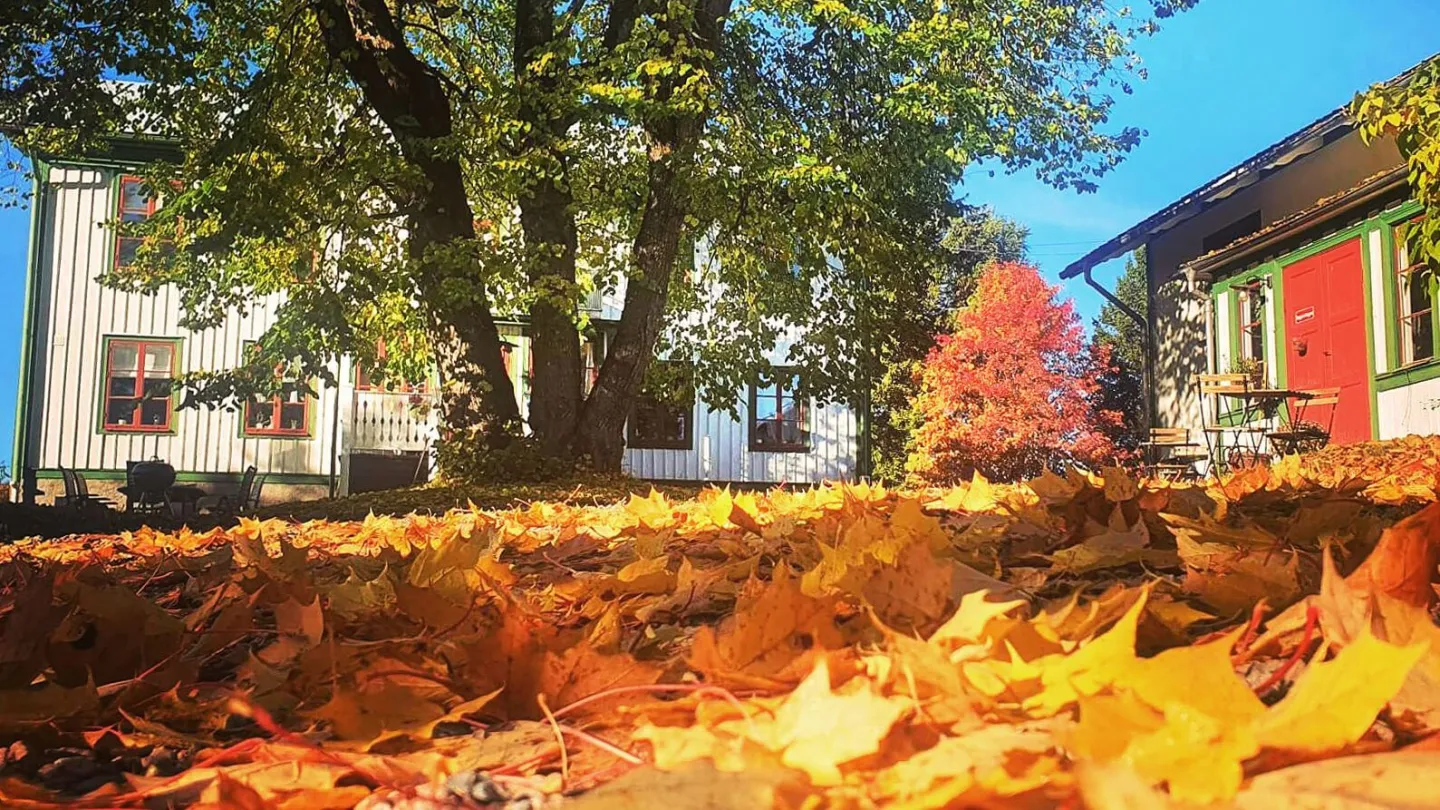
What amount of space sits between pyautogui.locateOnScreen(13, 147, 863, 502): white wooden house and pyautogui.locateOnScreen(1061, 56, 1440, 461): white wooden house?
5515mm

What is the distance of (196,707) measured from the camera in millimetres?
1070

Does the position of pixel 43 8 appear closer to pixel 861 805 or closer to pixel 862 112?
pixel 862 112

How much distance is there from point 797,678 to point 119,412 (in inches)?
725

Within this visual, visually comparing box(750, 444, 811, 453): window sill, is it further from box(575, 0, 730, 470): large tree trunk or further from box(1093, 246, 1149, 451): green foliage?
box(575, 0, 730, 470): large tree trunk

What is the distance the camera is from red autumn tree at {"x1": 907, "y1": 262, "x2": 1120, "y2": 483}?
61.8 ft

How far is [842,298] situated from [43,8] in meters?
7.11

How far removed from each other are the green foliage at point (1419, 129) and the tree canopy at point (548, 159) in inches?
134

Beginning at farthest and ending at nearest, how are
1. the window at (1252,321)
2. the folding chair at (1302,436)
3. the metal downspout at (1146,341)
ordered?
the metal downspout at (1146,341)
the window at (1252,321)
the folding chair at (1302,436)

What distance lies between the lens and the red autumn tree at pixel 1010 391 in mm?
18844

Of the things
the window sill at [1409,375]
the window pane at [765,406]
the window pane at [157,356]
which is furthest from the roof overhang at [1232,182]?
the window pane at [157,356]

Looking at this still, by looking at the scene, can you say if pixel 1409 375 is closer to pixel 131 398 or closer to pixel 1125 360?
pixel 1125 360

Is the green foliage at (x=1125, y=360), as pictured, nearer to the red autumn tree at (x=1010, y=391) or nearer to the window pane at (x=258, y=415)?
the red autumn tree at (x=1010, y=391)

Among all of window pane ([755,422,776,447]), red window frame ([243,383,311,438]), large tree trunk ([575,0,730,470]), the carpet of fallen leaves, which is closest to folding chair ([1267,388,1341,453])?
large tree trunk ([575,0,730,470])

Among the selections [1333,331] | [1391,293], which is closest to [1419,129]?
[1391,293]
